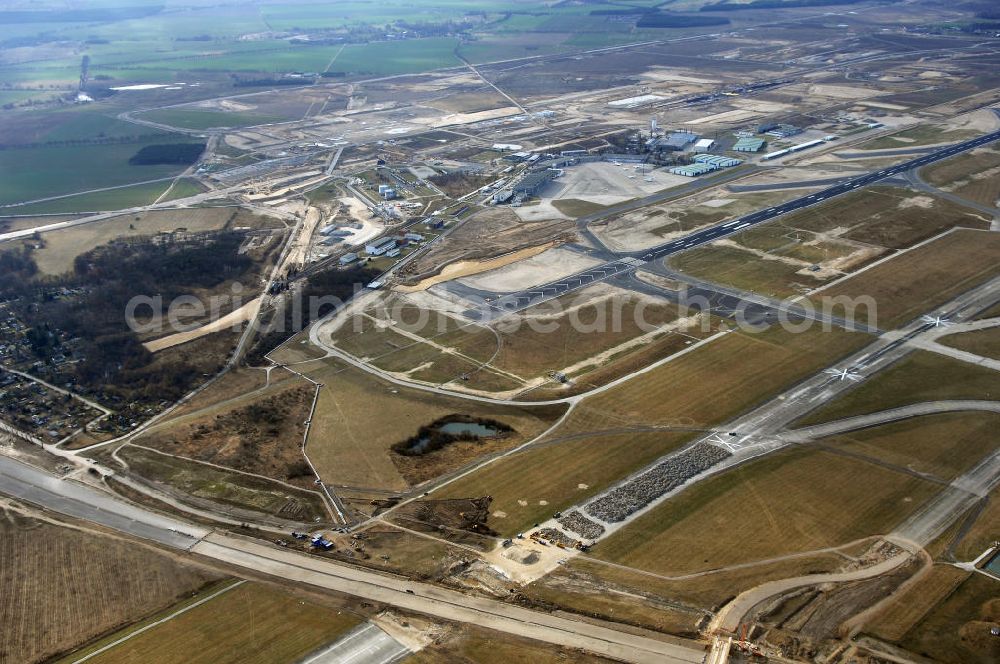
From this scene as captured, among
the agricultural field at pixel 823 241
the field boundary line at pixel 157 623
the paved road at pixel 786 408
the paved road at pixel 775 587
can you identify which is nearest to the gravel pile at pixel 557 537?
the paved road at pixel 786 408

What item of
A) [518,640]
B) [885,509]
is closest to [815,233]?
[885,509]

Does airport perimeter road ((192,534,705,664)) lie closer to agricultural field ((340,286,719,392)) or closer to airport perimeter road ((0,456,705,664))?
airport perimeter road ((0,456,705,664))

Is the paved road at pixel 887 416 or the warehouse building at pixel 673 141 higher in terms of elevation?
the warehouse building at pixel 673 141

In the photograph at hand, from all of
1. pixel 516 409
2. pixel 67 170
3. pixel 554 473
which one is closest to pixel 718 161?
pixel 516 409

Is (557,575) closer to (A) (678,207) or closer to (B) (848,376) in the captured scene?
(B) (848,376)

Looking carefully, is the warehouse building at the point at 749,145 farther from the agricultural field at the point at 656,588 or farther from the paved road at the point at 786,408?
the agricultural field at the point at 656,588

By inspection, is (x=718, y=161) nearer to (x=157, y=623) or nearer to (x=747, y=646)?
(x=747, y=646)
